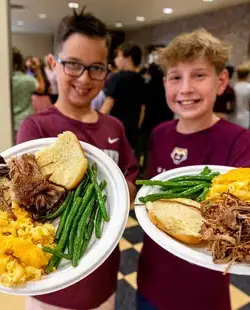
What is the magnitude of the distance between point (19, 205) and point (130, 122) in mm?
2949

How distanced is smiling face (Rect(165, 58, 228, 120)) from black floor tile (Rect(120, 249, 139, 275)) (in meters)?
1.76

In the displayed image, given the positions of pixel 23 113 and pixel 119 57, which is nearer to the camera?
pixel 23 113

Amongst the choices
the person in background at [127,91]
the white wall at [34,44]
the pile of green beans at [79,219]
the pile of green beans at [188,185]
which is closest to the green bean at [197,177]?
the pile of green beans at [188,185]

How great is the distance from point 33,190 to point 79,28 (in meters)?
0.72

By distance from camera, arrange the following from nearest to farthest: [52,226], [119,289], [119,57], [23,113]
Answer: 1. [52,226]
2. [119,289]
3. [23,113]
4. [119,57]

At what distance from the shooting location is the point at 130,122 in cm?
399

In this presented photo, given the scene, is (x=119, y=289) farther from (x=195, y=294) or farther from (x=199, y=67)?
(x=199, y=67)

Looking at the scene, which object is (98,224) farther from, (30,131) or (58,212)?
(30,131)

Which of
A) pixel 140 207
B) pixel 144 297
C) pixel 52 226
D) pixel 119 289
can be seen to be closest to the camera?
pixel 52 226

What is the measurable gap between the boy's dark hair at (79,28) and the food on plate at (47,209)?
1.50 feet

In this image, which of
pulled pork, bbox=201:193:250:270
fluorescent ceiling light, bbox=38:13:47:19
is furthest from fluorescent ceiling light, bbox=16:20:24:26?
pulled pork, bbox=201:193:250:270

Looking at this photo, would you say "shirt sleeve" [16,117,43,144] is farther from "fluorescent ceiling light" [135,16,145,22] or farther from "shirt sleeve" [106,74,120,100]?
"fluorescent ceiling light" [135,16,145,22]

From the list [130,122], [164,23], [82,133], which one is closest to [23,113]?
[130,122]

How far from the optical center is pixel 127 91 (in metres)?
3.71
